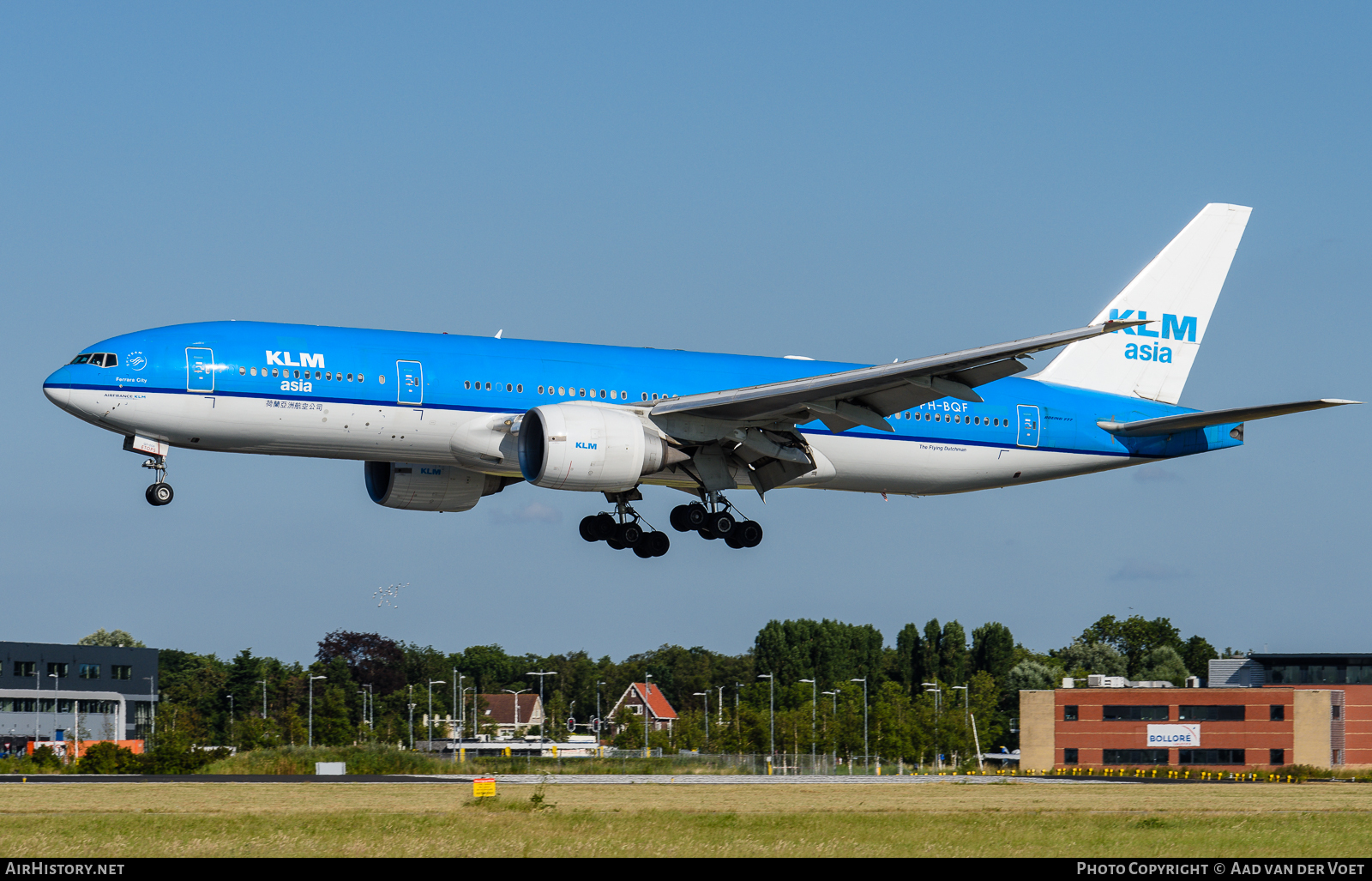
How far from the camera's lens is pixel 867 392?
3750 cm

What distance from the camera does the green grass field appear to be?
3222 centimetres

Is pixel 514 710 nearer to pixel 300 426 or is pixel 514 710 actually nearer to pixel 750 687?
pixel 750 687

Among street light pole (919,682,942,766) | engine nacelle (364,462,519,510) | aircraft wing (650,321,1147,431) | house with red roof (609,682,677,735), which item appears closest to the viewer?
aircraft wing (650,321,1147,431)

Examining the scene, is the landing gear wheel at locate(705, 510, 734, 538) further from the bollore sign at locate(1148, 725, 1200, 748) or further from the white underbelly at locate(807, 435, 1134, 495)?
the bollore sign at locate(1148, 725, 1200, 748)

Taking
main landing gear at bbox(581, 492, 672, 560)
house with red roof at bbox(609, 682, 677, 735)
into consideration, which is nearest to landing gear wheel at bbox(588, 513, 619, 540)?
main landing gear at bbox(581, 492, 672, 560)

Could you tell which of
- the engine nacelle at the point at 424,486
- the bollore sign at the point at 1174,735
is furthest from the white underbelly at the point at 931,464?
the bollore sign at the point at 1174,735

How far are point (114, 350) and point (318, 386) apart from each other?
4543 millimetres

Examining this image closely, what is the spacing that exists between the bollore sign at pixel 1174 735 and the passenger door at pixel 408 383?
78.2 metres

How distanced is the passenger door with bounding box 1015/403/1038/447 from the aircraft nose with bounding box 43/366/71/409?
2477cm

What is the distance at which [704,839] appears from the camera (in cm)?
3428

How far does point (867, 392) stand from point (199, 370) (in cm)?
1533

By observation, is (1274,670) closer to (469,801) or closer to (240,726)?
(240,726)

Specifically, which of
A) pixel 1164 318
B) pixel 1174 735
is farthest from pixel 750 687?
pixel 1164 318
